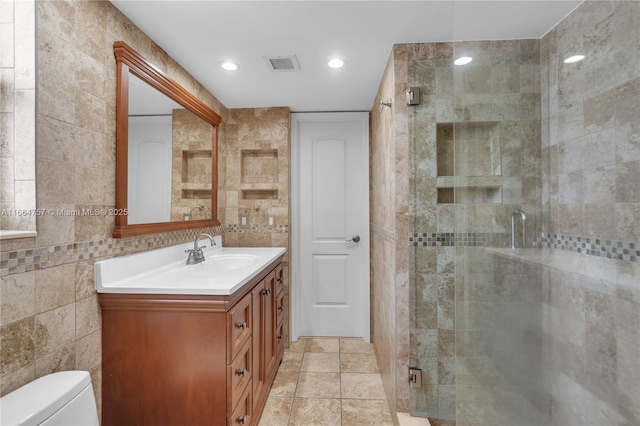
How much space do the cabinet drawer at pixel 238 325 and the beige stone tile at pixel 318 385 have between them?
2.82 feet

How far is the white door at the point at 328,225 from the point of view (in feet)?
9.71

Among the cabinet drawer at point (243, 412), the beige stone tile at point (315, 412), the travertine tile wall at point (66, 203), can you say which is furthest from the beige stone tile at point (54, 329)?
the beige stone tile at point (315, 412)

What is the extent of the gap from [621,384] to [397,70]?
1.69 meters

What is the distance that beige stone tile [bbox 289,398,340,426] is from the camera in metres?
1.80

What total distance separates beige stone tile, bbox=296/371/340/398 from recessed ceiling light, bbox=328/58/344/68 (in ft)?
7.64

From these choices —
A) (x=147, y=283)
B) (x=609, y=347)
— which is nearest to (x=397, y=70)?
(x=609, y=347)

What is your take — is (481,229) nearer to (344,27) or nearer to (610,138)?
(610,138)

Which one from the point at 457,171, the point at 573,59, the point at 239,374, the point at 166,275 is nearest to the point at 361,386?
the point at 239,374

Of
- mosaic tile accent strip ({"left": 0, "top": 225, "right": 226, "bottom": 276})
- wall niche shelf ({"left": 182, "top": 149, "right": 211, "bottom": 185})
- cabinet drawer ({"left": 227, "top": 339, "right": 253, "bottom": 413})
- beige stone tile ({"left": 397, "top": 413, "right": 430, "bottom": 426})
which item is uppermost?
wall niche shelf ({"left": 182, "top": 149, "right": 211, "bottom": 185})

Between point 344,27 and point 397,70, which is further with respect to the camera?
point 397,70

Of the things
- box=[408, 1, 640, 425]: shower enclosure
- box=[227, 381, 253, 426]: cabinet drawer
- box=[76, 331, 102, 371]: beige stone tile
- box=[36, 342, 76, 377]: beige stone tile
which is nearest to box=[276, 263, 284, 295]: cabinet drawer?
box=[227, 381, 253, 426]: cabinet drawer

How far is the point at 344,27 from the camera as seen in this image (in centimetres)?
157

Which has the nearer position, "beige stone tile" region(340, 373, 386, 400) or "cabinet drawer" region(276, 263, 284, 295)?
"beige stone tile" region(340, 373, 386, 400)

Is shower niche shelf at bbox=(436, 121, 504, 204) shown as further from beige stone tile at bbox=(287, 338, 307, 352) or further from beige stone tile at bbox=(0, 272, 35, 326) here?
beige stone tile at bbox=(287, 338, 307, 352)
